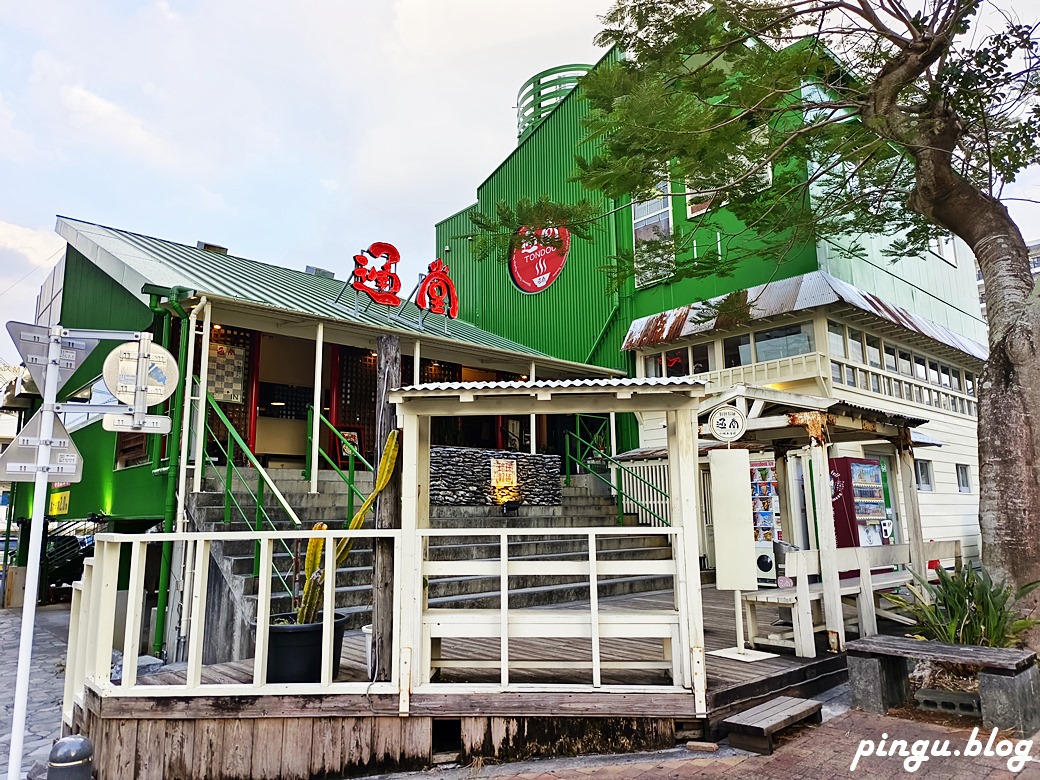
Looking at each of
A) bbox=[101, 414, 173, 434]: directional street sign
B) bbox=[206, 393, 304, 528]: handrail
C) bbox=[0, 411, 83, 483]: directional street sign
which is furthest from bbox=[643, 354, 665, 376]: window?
bbox=[0, 411, 83, 483]: directional street sign

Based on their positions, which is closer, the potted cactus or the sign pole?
the sign pole

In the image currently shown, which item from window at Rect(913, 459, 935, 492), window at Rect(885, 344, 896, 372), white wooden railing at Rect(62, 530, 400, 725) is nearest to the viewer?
white wooden railing at Rect(62, 530, 400, 725)

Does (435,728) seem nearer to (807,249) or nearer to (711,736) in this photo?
(711,736)

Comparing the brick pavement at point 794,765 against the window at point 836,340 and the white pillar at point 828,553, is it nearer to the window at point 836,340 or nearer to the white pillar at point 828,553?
the white pillar at point 828,553

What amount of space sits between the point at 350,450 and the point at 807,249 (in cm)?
862

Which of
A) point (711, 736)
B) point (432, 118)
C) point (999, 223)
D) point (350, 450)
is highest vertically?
point (432, 118)

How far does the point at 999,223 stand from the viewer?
248 inches

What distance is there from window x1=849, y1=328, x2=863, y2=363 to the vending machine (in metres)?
1.98

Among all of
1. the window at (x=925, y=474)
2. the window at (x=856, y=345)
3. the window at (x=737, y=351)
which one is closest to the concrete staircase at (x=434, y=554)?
the window at (x=737, y=351)

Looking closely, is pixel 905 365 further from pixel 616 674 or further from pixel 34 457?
pixel 34 457

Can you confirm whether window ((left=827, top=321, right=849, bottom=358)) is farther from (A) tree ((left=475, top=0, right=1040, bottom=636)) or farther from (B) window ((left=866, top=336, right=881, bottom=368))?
(A) tree ((left=475, top=0, right=1040, bottom=636))

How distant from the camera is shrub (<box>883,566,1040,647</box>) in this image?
5.03 meters

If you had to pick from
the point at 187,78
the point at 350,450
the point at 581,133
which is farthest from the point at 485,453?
the point at 187,78

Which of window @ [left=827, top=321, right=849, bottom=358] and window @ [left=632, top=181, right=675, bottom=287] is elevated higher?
window @ [left=632, top=181, right=675, bottom=287]
